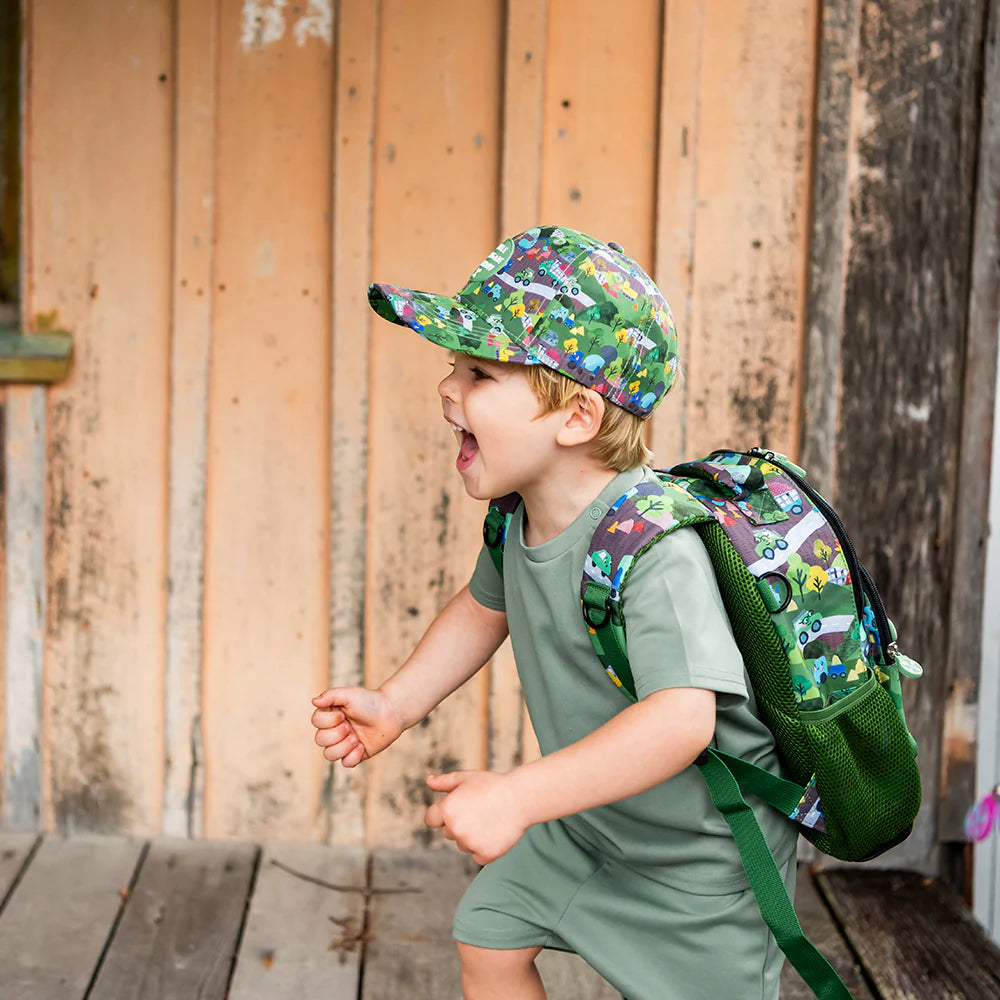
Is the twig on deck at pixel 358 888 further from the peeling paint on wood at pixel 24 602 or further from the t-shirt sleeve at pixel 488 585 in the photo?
the t-shirt sleeve at pixel 488 585

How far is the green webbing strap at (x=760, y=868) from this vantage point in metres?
1.83

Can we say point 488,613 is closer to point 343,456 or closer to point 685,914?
point 685,914

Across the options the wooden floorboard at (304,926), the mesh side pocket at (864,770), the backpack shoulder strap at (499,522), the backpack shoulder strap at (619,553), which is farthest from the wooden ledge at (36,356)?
the mesh side pocket at (864,770)

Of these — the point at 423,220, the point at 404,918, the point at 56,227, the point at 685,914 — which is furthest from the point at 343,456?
the point at 685,914

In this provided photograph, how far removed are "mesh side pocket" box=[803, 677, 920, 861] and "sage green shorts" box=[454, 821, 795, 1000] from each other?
0.61 ft

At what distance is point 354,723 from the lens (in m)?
2.07

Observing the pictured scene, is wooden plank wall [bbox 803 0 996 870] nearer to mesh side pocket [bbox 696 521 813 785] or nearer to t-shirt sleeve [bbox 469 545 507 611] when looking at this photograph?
t-shirt sleeve [bbox 469 545 507 611]

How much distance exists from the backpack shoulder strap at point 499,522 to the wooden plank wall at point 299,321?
1.29 m

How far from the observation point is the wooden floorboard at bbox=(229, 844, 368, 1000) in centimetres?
283

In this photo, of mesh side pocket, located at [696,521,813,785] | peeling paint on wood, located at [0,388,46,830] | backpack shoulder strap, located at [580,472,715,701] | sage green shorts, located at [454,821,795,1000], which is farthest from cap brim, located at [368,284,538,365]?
peeling paint on wood, located at [0,388,46,830]

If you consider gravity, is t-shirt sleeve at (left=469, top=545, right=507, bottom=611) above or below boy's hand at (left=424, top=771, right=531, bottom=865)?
above

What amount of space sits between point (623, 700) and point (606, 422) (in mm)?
411

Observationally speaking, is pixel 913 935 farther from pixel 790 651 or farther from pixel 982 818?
pixel 790 651

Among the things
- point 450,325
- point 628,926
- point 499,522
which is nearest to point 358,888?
point 628,926
